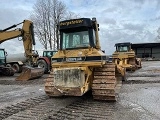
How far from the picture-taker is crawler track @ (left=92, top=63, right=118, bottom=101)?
7.89 metres

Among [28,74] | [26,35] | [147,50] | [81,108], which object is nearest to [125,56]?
[26,35]

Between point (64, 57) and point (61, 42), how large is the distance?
759 millimetres

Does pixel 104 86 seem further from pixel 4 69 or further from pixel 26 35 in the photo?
pixel 4 69

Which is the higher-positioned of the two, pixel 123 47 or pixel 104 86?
pixel 123 47

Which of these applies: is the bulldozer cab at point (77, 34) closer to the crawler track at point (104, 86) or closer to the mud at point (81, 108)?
the crawler track at point (104, 86)

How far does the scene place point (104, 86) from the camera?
793cm

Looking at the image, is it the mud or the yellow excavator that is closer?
the mud

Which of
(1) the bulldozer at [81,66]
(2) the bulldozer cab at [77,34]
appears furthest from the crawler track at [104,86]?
(2) the bulldozer cab at [77,34]

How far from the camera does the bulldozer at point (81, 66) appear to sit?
759 cm

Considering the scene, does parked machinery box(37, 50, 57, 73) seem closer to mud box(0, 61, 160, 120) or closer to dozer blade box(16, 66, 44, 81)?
dozer blade box(16, 66, 44, 81)

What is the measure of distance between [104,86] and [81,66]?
931 millimetres

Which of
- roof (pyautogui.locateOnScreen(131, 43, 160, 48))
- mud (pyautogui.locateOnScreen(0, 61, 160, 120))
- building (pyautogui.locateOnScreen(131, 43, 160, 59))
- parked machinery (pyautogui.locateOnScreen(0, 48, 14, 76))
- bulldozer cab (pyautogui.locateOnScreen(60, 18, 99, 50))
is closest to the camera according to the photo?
mud (pyautogui.locateOnScreen(0, 61, 160, 120))

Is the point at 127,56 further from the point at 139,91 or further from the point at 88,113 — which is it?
the point at 88,113

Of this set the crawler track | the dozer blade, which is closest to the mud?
A: the crawler track
